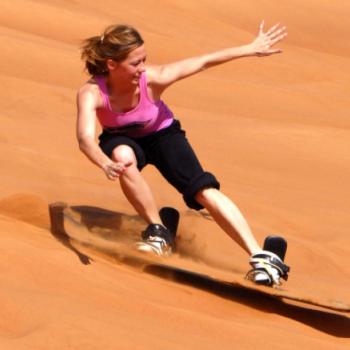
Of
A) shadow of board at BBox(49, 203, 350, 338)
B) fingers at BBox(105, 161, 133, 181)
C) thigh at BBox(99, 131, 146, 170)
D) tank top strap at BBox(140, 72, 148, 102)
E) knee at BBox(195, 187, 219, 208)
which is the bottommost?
shadow of board at BBox(49, 203, 350, 338)

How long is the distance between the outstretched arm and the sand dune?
1043 millimetres

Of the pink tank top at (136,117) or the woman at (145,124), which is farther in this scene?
the pink tank top at (136,117)

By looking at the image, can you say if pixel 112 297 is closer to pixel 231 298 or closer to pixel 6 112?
pixel 231 298

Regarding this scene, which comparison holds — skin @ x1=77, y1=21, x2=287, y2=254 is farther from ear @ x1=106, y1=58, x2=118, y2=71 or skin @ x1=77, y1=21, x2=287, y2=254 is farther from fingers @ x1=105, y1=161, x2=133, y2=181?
fingers @ x1=105, y1=161, x2=133, y2=181

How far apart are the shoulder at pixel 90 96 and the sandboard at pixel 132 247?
2.51 feet

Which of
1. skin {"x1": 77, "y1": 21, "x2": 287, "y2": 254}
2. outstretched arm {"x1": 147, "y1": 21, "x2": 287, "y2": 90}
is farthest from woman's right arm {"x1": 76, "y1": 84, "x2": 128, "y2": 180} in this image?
outstretched arm {"x1": 147, "y1": 21, "x2": 287, "y2": 90}

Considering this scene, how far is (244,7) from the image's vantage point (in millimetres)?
21547

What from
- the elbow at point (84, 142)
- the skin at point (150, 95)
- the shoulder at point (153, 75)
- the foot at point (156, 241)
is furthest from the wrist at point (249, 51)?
the foot at point (156, 241)

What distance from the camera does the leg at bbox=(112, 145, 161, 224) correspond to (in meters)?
6.43

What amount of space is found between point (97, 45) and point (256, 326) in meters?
1.86

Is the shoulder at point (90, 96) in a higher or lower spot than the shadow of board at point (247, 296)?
higher

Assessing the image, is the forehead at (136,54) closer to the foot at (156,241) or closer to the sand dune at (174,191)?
the foot at (156,241)

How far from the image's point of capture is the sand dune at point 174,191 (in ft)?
17.5

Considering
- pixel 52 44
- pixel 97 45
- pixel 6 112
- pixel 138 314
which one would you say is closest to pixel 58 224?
pixel 97 45
